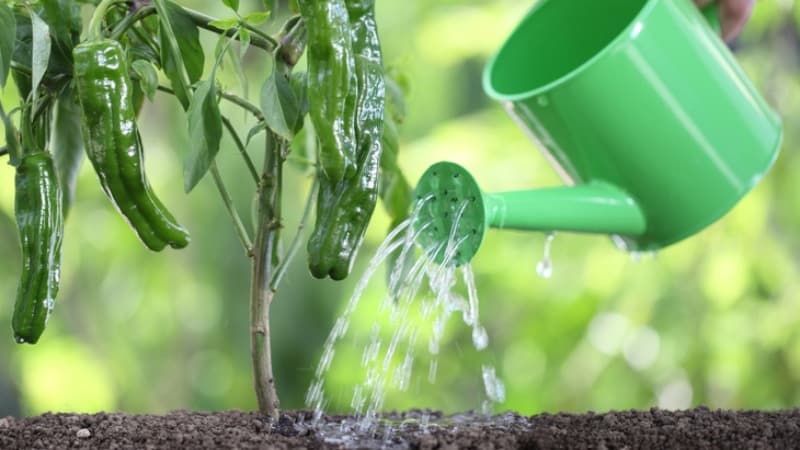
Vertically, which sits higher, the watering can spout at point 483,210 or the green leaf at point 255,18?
the green leaf at point 255,18

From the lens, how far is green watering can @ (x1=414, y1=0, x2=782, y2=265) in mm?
1021

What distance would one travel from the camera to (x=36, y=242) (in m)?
0.86

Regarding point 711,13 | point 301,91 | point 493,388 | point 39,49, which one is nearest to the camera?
point 39,49

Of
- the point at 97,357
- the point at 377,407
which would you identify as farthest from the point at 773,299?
the point at 97,357

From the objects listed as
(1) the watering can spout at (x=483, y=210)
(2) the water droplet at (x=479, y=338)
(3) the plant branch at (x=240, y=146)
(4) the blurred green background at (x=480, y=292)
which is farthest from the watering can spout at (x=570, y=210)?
(4) the blurred green background at (x=480, y=292)

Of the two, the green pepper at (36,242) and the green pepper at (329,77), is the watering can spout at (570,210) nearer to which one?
the green pepper at (329,77)

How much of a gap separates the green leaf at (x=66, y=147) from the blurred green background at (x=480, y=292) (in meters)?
0.84

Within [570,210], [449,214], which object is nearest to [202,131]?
[449,214]

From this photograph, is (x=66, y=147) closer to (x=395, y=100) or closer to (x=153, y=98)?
(x=153, y=98)

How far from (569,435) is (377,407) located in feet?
0.70

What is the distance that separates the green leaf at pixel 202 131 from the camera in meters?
0.85

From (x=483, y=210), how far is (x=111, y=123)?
35 centimetres

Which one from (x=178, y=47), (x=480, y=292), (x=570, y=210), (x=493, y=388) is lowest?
(x=480, y=292)

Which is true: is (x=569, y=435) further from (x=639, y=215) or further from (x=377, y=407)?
(x=639, y=215)
